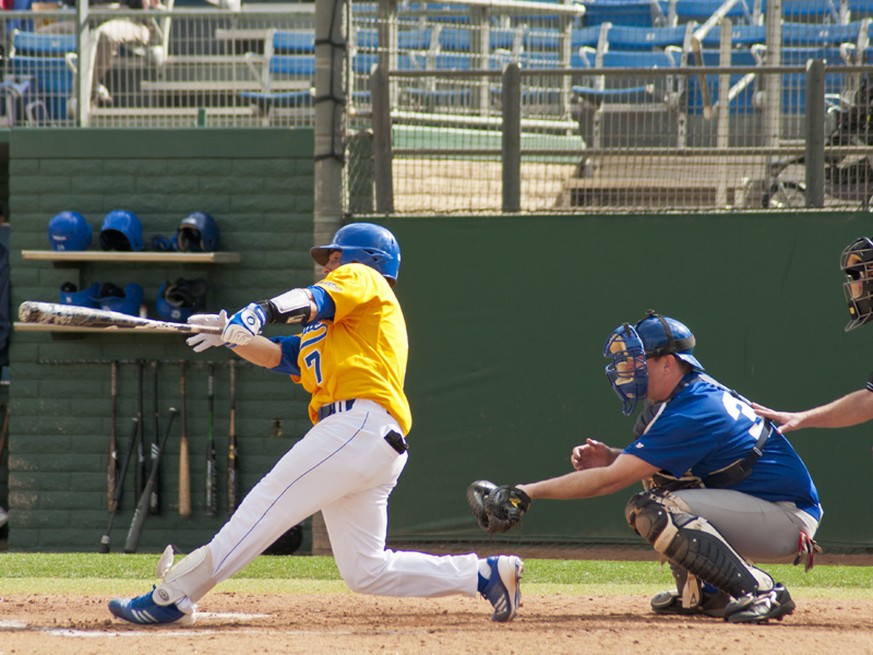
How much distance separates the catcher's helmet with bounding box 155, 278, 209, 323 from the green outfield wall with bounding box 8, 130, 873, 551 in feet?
0.85

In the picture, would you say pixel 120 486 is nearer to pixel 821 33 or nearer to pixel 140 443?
pixel 140 443

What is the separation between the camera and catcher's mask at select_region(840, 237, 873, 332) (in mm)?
4926

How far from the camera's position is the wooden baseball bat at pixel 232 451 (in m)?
9.10

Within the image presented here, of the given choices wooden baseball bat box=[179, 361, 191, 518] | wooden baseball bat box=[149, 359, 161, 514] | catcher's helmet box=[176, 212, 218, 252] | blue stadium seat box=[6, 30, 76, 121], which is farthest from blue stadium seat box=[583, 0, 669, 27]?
wooden baseball bat box=[149, 359, 161, 514]

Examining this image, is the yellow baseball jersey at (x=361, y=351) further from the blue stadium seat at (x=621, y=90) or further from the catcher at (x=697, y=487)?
the blue stadium seat at (x=621, y=90)

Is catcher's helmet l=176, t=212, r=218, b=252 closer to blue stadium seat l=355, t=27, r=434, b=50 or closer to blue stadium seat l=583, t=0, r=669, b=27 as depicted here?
blue stadium seat l=355, t=27, r=434, b=50

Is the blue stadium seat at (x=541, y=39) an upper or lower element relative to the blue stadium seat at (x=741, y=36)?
lower

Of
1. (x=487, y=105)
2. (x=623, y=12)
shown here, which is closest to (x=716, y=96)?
(x=487, y=105)

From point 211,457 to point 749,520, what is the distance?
5.33 metres

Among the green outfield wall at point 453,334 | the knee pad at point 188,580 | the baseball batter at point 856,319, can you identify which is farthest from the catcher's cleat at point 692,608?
the green outfield wall at point 453,334

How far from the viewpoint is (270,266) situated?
30.5 ft

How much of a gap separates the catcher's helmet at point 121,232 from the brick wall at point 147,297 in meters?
0.24

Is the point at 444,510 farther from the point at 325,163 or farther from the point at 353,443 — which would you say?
the point at 353,443

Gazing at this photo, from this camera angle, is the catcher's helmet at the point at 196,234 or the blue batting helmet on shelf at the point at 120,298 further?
the blue batting helmet on shelf at the point at 120,298
